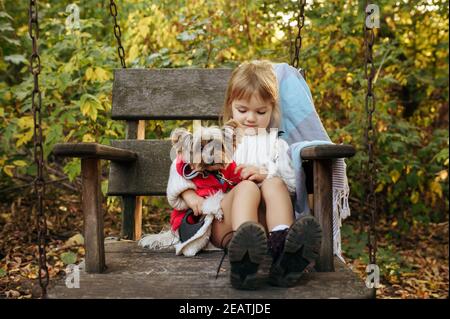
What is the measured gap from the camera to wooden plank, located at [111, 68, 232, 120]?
118 inches

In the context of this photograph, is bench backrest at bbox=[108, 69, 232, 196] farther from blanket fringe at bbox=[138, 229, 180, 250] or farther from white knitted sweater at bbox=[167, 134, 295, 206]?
blanket fringe at bbox=[138, 229, 180, 250]

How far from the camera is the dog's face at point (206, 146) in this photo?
2182 millimetres

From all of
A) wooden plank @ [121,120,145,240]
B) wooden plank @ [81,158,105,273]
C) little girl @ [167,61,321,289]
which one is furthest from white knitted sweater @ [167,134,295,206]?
wooden plank @ [121,120,145,240]

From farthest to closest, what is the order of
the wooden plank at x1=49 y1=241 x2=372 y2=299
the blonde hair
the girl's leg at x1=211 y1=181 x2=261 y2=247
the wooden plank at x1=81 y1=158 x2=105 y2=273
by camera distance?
the blonde hair < the girl's leg at x1=211 y1=181 x2=261 y2=247 < the wooden plank at x1=81 y1=158 x2=105 y2=273 < the wooden plank at x1=49 y1=241 x2=372 y2=299

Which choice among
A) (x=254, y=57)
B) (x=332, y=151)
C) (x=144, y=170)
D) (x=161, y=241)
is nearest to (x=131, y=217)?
(x=144, y=170)

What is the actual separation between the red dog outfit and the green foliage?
4.47 feet

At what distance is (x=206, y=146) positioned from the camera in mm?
2211

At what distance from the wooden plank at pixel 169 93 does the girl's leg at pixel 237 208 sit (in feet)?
2.91

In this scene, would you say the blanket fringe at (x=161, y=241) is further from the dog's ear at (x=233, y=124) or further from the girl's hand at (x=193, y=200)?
the dog's ear at (x=233, y=124)

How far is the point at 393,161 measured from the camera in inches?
170

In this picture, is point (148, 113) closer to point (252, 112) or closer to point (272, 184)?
point (252, 112)

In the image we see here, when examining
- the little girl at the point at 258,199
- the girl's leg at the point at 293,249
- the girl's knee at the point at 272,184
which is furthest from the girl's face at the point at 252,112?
the girl's leg at the point at 293,249

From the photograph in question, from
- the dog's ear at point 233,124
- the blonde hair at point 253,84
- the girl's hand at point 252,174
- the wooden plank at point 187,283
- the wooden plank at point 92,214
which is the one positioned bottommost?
the wooden plank at point 187,283
